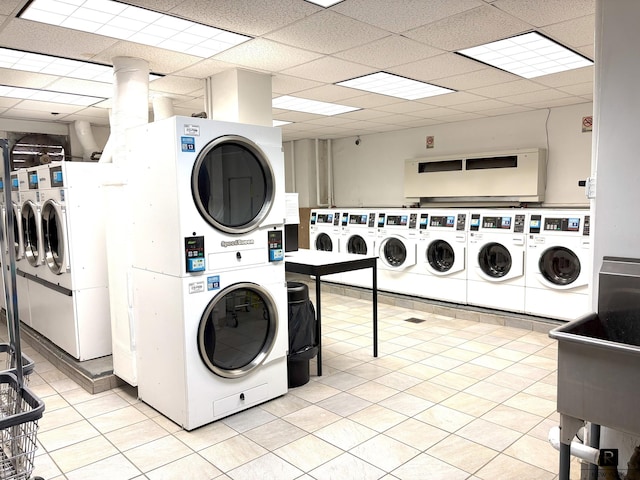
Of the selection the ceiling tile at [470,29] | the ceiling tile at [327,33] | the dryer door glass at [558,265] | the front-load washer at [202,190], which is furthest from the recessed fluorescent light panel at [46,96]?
the dryer door glass at [558,265]

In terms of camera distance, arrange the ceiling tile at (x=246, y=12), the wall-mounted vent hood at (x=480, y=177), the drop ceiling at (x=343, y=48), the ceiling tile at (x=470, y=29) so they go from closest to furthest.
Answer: the ceiling tile at (x=246, y=12), the drop ceiling at (x=343, y=48), the ceiling tile at (x=470, y=29), the wall-mounted vent hood at (x=480, y=177)

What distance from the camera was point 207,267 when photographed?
3.01 metres

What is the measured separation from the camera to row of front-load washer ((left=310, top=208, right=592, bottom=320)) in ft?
16.3

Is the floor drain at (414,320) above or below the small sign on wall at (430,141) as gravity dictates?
below

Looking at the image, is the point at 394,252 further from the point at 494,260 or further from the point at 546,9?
the point at 546,9

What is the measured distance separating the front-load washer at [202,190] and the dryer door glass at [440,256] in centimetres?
324

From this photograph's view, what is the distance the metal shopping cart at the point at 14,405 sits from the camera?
1613 millimetres

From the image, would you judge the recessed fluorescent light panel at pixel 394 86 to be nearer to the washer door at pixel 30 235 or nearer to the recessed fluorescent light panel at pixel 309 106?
the recessed fluorescent light panel at pixel 309 106

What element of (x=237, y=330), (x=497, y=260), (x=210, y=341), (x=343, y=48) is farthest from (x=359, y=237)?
(x=210, y=341)

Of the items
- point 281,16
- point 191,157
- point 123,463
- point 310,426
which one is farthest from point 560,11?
point 123,463

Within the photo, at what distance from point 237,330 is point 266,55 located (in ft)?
6.94

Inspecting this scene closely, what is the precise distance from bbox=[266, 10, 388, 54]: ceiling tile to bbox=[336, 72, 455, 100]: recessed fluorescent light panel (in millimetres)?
926

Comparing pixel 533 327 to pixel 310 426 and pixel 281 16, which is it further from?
pixel 281 16

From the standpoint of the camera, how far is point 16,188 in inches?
205
